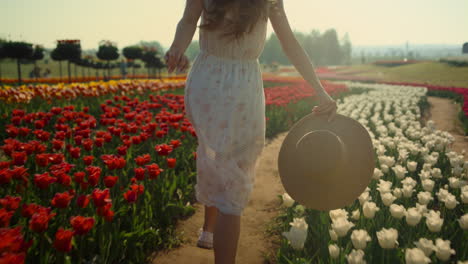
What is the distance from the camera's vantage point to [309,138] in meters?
2.26

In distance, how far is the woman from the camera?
1.92m

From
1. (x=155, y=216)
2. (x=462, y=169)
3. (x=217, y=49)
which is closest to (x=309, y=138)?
(x=217, y=49)

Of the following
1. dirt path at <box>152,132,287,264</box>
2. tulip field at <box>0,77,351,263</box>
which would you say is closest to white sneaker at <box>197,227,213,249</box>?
dirt path at <box>152,132,287,264</box>

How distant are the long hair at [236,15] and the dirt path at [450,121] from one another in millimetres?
4634

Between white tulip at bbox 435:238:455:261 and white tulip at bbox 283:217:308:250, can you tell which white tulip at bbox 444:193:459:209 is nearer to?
white tulip at bbox 435:238:455:261

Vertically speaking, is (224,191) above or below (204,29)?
below

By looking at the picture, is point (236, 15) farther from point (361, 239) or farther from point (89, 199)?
point (89, 199)

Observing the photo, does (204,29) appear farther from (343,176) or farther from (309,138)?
(343,176)

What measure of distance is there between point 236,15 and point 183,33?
309 millimetres

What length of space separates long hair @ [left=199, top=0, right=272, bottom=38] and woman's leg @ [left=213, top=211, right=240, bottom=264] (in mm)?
1070

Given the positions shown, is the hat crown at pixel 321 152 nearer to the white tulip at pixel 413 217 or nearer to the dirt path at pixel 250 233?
Result: the dirt path at pixel 250 233

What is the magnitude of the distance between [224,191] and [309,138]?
0.71 metres

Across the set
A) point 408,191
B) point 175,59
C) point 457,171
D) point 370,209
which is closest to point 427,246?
point 370,209

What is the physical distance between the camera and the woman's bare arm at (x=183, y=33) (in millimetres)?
1816
